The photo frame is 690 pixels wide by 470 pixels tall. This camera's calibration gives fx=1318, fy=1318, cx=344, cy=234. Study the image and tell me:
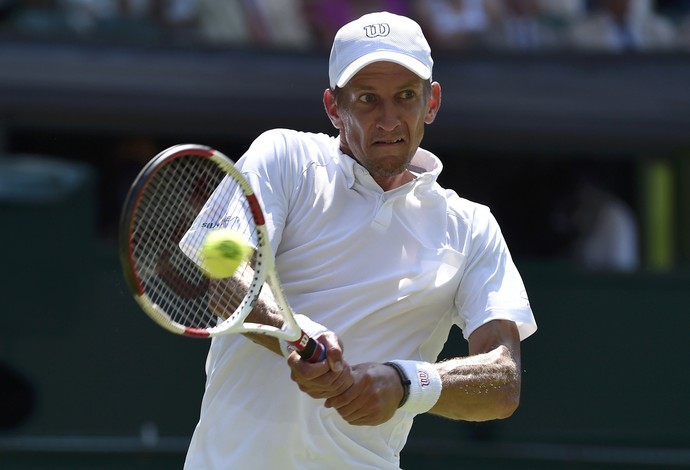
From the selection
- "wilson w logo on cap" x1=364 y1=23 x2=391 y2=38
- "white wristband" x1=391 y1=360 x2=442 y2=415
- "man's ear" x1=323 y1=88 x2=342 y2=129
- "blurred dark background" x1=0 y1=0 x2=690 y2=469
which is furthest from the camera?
"blurred dark background" x1=0 y1=0 x2=690 y2=469

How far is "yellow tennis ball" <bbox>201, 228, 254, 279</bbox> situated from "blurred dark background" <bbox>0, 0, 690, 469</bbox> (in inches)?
155

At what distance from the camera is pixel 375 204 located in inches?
135

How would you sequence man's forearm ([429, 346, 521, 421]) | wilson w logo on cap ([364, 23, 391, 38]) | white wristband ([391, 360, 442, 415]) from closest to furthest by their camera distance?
white wristband ([391, 360, 442, 415]) → man's forearm ([429, 346, 521, 421]) → wilson w logo on cap ([364, 23, 391, 38])

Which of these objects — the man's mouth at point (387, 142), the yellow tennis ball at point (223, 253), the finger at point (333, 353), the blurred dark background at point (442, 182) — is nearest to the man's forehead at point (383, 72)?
the man's mouth at point (387, 142)

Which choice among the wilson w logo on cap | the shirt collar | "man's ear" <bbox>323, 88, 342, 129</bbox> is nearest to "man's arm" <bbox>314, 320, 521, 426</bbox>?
the shirt collar

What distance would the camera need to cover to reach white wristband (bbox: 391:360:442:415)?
3.16 meters

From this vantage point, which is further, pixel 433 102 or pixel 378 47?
pixel 433 102

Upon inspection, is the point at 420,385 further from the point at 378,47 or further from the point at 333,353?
the point at 378,47

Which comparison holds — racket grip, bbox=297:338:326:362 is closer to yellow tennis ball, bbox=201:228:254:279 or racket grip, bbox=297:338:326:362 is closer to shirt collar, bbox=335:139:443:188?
yellow tennis ball, bbox=201:228:254:279

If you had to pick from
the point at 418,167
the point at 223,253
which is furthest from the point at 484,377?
the point at 223,253

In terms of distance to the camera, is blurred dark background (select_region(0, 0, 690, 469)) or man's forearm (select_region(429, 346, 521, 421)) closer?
man's forearm (select_region(429, 346, 521, 421))

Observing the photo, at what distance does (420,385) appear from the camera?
318 centimetres

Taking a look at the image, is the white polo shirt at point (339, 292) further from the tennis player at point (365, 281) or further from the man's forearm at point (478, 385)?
the man's forearm at point (478, 385)

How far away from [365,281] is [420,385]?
339 millimetres
